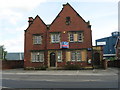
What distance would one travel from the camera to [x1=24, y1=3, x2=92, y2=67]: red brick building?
111ft

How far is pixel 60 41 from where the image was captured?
113 feet

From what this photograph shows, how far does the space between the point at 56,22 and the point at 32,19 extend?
5846mm

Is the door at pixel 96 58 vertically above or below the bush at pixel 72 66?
above

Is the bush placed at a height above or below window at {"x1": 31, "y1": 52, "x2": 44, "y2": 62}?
below

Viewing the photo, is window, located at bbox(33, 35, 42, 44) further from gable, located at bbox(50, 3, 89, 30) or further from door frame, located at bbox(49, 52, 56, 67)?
door frame, located at bbox(49, 52, 56, 67)

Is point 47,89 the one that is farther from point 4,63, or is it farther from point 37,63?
point 4,63

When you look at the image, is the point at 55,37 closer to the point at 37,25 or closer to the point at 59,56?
the point at 59,56

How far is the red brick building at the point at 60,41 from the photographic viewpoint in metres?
33.7

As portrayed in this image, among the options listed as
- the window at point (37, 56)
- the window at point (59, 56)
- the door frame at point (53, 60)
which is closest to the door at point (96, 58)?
the window at point (59, 56)

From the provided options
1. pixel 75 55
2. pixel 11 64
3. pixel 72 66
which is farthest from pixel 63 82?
pixel 11 64

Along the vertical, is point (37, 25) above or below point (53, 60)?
above

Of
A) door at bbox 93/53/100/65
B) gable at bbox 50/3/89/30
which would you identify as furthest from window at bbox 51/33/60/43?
door at bbox 93/53/100/65

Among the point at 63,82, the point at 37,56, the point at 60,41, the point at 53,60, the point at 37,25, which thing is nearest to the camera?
the point at 63,82

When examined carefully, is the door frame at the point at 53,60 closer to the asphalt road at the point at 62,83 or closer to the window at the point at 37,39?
the window at the point at 37,39
